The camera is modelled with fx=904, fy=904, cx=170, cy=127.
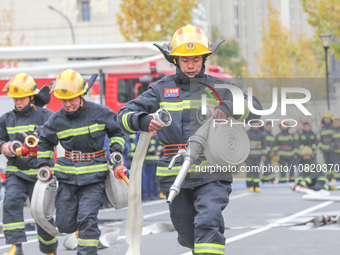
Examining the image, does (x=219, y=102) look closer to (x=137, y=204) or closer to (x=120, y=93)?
(x=137, y=204)

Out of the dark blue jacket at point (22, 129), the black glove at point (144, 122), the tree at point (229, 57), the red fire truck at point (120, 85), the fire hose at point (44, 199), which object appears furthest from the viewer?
the tree at point (229, 57)

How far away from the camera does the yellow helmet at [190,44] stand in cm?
664

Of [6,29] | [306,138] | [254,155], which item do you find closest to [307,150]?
[306,138]

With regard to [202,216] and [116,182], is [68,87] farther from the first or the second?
[202,216]

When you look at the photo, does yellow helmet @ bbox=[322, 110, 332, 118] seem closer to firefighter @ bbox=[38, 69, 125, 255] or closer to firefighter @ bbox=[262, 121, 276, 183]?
firefighter @ bbox=[262, 121, 276, 183]

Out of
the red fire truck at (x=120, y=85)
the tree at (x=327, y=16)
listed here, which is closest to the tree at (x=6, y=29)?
the tree at (x=327, y=16)

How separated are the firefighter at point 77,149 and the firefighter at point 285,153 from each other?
5.17 feet

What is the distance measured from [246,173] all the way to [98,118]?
1.54 meters

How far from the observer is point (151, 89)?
684cm

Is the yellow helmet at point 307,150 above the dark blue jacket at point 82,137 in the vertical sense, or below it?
below

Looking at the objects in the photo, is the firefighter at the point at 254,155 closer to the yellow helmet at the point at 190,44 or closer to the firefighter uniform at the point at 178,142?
the firefighter uniform at the point at 178,142

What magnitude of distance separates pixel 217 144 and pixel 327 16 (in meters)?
24.9

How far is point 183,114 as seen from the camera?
21.8 feet

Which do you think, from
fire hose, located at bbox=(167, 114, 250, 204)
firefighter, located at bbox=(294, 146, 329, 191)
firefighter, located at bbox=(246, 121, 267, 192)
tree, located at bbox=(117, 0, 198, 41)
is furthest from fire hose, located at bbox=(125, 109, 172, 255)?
tree, located at bbox=(117, 0, 198, 41)
